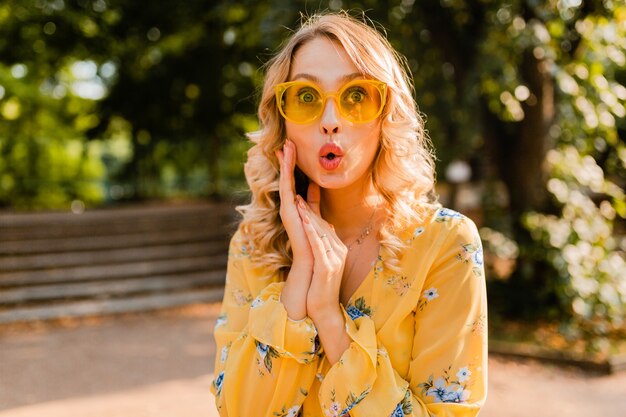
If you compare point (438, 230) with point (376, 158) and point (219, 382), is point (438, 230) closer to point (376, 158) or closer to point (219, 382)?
point (376, 158)

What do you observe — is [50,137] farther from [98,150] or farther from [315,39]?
[315,39]

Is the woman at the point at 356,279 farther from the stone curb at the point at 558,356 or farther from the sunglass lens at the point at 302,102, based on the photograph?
the stone curb at the point at 558,356

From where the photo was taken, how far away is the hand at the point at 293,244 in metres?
1.75

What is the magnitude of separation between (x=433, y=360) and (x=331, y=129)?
0.65 meters

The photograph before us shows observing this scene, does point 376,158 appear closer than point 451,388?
No

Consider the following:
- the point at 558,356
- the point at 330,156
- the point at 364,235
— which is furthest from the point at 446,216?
the point at 558,356

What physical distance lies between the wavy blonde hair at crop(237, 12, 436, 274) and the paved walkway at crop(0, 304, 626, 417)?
3.47m

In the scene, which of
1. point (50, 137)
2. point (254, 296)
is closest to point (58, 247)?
point (50, 137)

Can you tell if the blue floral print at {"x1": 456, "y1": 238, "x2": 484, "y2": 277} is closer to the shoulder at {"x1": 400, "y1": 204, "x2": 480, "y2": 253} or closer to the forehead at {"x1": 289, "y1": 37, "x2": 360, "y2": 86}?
the shoulder at {"x1": 400, "y1": 204, "x2": 480, "y2": 253}

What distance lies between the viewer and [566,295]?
6.93m

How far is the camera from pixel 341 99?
68.3 inches

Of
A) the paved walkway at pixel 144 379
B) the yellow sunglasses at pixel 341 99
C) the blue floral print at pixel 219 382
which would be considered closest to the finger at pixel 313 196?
the yellow sunglasses at pixel 341 99

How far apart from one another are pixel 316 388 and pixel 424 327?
1.11 feet

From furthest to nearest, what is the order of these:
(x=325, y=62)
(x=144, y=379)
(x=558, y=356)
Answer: (x=558, y=356) → (x=144, y=379) → (x=325, y=62)
